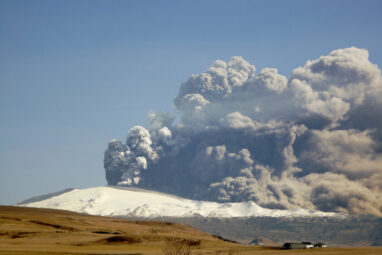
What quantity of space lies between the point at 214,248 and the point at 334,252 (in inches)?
1150

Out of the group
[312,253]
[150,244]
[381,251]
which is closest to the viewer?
[381,251]

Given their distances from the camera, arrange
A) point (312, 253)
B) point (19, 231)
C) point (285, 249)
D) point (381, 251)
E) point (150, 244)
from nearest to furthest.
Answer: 1. point (381, 251)
2. point (312, 253)
3. point (285, 249)
4. point (150, 244)
5. point (19, 231)

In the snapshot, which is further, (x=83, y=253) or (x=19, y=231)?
(x=19, y=231)

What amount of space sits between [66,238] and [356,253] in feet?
265

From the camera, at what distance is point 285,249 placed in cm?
13112

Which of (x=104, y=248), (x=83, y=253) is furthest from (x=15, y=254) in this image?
(x=104, y=248)

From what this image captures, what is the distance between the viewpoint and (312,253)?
116750 millimetres

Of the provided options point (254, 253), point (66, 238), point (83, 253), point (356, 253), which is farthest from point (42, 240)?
point (356, 253)

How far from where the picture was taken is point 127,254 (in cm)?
11750

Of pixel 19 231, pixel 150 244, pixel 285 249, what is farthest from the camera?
pixel 19 231

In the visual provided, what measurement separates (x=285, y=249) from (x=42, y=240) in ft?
202

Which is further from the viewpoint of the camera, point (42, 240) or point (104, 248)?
point (42, 240)

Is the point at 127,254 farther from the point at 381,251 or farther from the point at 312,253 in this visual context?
the point at 381,251

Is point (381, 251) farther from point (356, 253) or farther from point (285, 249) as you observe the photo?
point (285, 249)
